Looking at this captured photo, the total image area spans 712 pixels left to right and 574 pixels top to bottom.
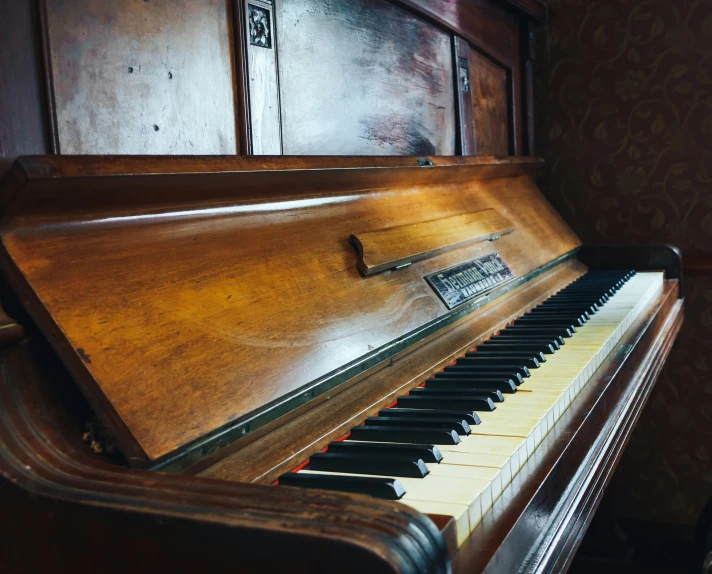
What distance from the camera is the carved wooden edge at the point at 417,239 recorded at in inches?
57.6

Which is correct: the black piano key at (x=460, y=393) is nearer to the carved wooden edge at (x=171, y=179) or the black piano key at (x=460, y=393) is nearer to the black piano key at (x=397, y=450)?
the black piano key at (x=397, y=450)

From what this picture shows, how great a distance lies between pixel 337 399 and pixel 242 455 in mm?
252

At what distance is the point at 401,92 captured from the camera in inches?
79.6

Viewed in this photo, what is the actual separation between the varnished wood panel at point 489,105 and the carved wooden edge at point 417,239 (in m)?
0.59

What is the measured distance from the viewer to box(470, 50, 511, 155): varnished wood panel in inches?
104

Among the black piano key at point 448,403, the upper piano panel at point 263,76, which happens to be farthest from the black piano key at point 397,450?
the upper piano panel at point 263,76

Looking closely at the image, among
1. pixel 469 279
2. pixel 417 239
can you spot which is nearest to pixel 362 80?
pixel 417 239

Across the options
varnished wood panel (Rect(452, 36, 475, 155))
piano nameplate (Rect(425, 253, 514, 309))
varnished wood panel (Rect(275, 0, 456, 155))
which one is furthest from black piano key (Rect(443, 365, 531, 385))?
varnished wood panel (Rect(452, 36, 475, 155))

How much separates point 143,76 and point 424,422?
70cm

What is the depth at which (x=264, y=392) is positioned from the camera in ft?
3.27

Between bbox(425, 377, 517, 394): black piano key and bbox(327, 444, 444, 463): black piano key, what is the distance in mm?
333

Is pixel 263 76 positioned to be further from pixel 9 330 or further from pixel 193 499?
pixel 193 499

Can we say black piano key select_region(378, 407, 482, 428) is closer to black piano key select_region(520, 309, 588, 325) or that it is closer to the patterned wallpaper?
black piano key select_region(520, 309, 588, 325)

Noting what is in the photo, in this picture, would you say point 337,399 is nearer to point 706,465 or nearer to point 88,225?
point 88,225
